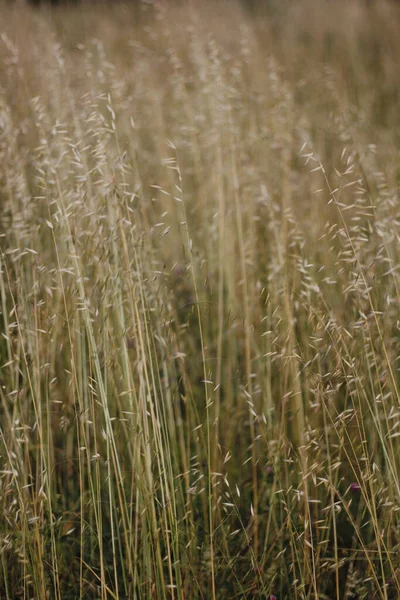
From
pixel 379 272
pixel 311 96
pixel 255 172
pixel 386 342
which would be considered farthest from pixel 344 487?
pixel 311 96

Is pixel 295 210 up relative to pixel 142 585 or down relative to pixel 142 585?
up

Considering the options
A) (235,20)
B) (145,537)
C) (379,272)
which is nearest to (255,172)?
(379,272)

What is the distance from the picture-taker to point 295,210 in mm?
2404

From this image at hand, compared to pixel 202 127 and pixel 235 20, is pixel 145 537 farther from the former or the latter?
pixel 235 20

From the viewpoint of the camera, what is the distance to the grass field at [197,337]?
1.24 meters

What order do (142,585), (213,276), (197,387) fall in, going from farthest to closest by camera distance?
(213,276) < (197,387) < (142,585)

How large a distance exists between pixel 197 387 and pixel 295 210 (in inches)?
38.1

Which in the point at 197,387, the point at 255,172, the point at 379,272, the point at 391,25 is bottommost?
the point at 197,387

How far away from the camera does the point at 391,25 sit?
5.46 m

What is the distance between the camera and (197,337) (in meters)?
2.19

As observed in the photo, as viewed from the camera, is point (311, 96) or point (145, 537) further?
point (311, 96)

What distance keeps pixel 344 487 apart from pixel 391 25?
17.6 feet

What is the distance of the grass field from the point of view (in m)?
1.24

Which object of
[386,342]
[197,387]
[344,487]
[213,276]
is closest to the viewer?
[344,487]
